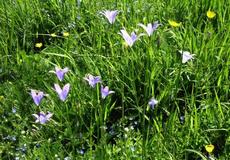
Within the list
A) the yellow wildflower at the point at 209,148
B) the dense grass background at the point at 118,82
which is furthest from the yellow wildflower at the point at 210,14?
the yellow wildflower at the point at 209,148

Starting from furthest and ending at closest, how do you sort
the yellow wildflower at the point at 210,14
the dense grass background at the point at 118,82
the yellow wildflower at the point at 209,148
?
1. the yellow wildflower at the point at 210,14
2. the dense grass background at the point at 118,82
3. the yellow wildflower at the point at 209,148

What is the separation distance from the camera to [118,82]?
2.41 m

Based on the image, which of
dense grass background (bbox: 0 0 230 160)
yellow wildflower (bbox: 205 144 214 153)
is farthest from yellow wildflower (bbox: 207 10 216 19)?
yellow wildflower (bbox: 205 144 214 153)

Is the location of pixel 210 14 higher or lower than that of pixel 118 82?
higher

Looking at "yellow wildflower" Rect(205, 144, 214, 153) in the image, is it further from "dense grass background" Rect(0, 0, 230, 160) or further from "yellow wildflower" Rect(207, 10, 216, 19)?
"yellow wildflower" Rect(207, 10, 216, 19)

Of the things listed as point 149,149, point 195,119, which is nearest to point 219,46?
point 195,119

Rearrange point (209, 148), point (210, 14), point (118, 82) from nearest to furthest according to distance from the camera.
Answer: point (209, 148), point (118, 82), point (210, 14)

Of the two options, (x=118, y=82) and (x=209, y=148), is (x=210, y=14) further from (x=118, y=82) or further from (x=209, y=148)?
(x=209, y=148)

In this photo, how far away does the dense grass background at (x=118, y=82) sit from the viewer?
6.93 feet

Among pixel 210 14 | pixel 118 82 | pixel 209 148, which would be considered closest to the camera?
pixel 209 148

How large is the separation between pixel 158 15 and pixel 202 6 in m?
0.25

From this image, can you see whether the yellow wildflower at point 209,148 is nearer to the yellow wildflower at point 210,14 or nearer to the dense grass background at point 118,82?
the dense grass background at point 118,82

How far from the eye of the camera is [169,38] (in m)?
2.67

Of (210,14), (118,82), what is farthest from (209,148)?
(210,14)
